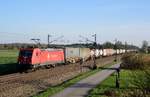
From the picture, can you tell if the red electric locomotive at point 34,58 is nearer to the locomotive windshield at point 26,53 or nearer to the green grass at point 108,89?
the locomotive windshield at point 26,53

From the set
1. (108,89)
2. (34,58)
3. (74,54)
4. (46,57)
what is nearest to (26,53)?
(34,58)

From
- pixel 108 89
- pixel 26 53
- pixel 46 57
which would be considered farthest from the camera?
pixel 46 57

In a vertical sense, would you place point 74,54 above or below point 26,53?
below

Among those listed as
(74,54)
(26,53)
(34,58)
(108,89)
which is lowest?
(108,89)

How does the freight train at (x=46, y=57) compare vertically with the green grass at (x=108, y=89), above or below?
above

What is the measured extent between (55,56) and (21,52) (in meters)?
10.2

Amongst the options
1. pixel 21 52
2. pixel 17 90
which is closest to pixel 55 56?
pixel 21 52

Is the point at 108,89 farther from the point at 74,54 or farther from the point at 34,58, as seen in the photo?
the point at 74,54

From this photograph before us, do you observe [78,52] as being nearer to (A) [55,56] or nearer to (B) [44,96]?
(A) [55,56]

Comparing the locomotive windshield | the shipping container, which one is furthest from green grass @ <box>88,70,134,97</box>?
the shipping container

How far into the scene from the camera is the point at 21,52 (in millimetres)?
43750

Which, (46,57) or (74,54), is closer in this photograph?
(46,57)

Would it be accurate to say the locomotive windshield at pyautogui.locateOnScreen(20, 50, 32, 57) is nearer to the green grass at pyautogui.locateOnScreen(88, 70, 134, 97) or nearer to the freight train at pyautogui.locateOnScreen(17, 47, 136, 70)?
the freight train at pyautogui.locateOnScreen(17, 47, 136, 70)

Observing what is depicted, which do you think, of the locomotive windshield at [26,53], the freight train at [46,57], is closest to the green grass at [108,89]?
the freight train at [46,57]
